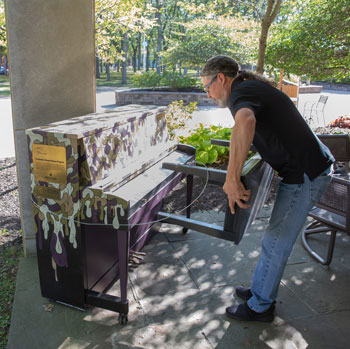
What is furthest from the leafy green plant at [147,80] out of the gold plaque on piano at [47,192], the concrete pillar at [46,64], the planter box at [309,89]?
the gold plaque on piano at [47,192]

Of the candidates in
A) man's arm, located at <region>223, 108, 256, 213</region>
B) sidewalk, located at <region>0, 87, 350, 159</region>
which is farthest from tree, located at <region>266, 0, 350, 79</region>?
man's arm, located at <region>223, 108, 256, 213</region>

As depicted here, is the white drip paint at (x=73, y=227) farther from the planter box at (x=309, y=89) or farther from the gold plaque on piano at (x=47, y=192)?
the planter box at (x=309, y=89)

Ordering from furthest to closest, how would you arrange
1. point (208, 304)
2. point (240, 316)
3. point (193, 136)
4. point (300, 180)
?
point (193, 136)
point (208, 304)
point (240, 316)
point (300, 180)

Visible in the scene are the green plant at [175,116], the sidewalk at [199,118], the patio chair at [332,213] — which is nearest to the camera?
the patio chair at [332,213]

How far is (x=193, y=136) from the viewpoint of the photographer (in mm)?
5887

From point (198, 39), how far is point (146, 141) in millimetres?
18362

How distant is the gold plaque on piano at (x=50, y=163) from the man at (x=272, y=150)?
110 cm

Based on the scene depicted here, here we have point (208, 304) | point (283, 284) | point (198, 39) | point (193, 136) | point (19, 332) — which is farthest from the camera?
point (198, 39)

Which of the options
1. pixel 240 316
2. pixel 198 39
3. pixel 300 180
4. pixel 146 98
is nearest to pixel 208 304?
pixel 240 316

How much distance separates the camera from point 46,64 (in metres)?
3.11

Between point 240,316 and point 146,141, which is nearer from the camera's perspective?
point 240,316

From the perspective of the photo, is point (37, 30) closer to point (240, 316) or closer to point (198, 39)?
point (240, 316)

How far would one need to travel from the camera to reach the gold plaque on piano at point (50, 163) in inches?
94.0

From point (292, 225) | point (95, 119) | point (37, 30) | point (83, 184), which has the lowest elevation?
point (292, 225)
